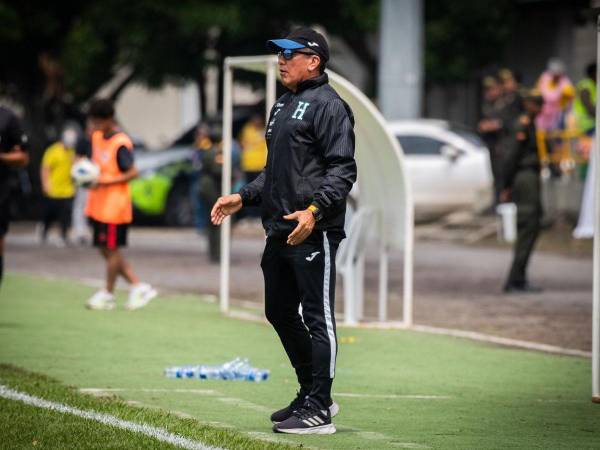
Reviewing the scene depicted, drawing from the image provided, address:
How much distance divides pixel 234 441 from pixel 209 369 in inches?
99.2

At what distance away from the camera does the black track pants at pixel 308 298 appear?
7.59 metres

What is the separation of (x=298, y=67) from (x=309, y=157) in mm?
455

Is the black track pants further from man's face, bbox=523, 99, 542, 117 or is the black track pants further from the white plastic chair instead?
man's face, bbox=523, 99, 542, 117

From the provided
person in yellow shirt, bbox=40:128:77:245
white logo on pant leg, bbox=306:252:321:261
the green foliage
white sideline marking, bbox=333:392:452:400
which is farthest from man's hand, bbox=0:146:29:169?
the green foliage

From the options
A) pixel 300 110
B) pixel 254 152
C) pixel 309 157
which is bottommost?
pixel 254 152

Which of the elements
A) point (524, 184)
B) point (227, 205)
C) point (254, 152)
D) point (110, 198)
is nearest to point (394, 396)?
point (227, 205)

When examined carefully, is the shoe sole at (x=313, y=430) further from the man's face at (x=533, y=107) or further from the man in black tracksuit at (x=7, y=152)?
the man's face at (x=533, y=107)

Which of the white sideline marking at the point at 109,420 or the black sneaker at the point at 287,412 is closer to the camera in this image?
the white sideline marking at the point at 109,420

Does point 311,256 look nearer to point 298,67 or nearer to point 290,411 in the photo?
point 290,411

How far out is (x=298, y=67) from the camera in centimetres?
765

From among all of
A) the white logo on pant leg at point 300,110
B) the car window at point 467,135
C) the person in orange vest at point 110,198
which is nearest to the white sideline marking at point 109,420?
the white logo on pant leg at point 300,110

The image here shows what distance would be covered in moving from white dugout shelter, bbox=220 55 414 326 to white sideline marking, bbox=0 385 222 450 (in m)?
4.94

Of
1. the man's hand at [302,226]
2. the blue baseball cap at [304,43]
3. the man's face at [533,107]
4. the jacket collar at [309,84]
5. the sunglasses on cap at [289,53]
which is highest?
the blue baseball cap at [304,43]

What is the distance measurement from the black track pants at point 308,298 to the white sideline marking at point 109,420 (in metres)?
0.79
